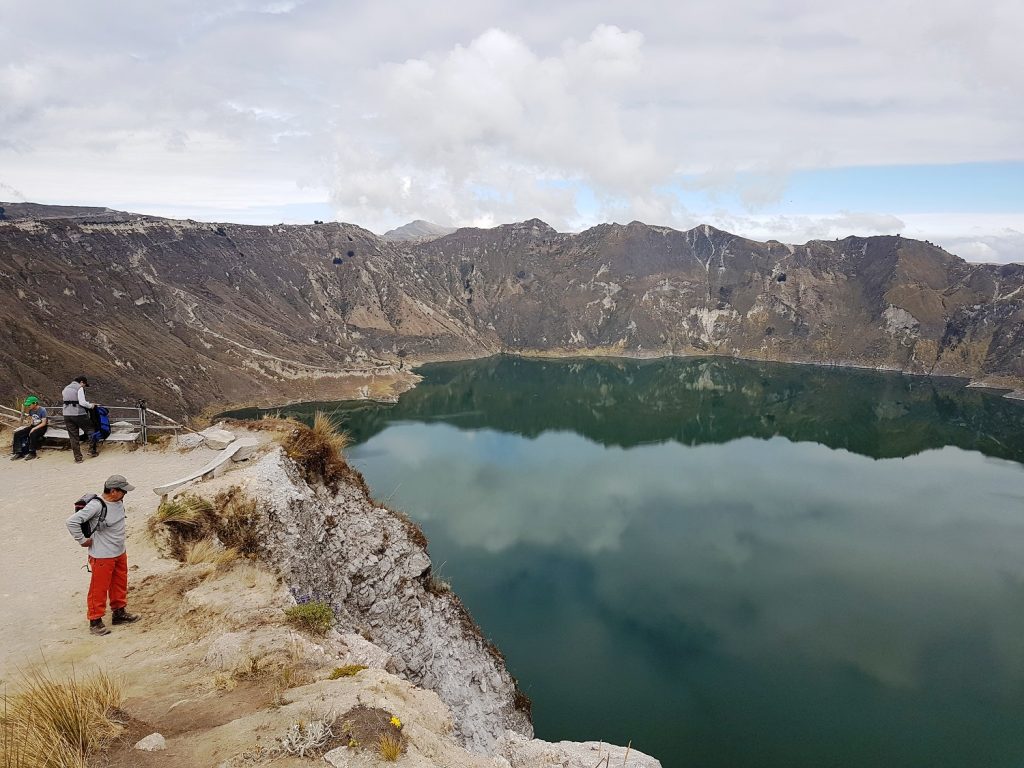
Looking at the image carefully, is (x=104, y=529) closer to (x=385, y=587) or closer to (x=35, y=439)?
(x=385, y=587)

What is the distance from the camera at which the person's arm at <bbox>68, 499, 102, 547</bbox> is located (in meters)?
7.04

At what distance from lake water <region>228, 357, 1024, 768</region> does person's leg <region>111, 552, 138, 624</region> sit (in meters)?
13.8

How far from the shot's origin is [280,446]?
12.7 meters

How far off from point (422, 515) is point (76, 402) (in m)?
21.8

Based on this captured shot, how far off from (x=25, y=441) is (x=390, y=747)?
44.3 feet

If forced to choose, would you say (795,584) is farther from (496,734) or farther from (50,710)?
(50,710)

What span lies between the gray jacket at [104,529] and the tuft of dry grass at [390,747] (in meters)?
4.48

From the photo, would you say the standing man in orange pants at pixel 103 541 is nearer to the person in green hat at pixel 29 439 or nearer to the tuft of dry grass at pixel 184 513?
the tuft of dry grass at pixel 184 513

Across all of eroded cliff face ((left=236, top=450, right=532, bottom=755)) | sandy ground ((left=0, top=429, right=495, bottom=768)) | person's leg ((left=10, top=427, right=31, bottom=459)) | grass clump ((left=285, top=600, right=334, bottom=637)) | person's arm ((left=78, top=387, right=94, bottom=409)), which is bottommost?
eroded cliff face ((left=236, top=450, right=532, bottom=755))

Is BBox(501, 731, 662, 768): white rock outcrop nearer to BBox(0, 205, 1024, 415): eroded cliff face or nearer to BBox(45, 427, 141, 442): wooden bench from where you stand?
BBox(45, 427, 141, 442): wooden bench

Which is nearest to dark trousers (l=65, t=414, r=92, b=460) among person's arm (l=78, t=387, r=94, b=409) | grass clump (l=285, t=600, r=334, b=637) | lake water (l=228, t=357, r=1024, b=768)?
person's arm (l=78, t=387, r=94, b=409)

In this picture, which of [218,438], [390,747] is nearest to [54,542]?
[218,438]

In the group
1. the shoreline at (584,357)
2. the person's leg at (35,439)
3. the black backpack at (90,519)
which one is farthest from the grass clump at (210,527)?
the shoreline at (584,357)

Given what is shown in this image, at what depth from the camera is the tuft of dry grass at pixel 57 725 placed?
14.5 ft
